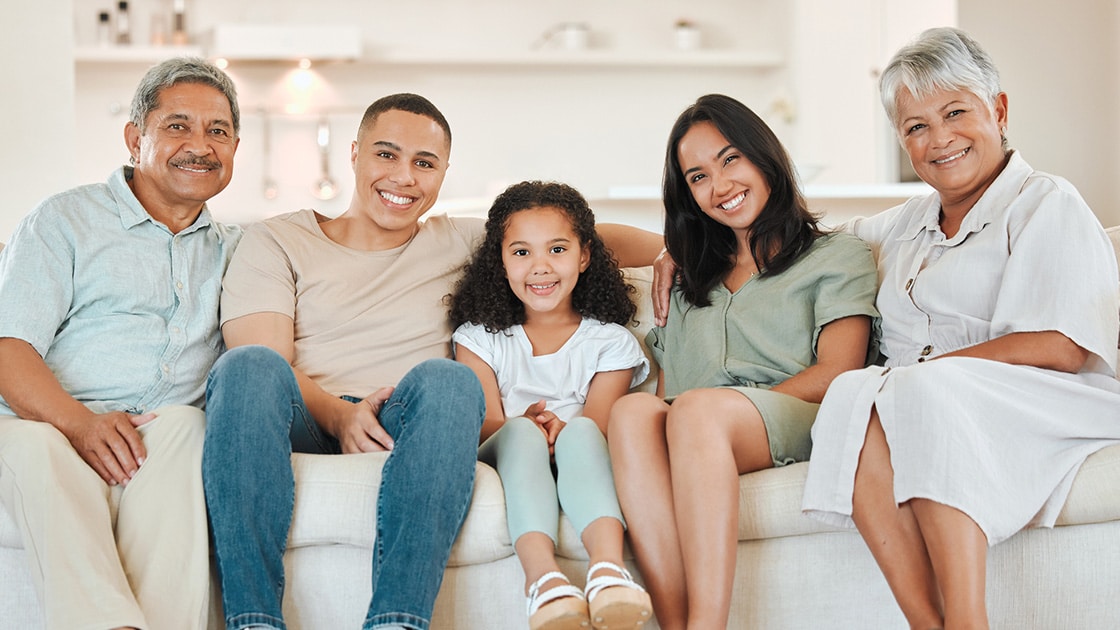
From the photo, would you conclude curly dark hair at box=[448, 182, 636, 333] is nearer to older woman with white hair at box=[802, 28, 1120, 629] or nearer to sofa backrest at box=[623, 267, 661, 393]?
sofa backrest at box=[623, 267, 661, 393]

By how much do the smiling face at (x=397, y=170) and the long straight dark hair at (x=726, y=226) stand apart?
473 mm

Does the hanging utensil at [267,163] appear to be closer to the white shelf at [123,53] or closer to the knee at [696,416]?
the white shelf at [123,53]

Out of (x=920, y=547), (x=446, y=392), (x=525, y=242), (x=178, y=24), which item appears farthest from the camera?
(x=178, y=24)

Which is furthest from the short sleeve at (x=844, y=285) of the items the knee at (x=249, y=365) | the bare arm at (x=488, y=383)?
the knee at (x=249, y=365)

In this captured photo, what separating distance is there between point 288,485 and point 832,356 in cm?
95

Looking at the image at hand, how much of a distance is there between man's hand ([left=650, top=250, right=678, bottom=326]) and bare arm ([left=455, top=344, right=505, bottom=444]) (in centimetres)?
35

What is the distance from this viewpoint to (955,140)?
1.89 m

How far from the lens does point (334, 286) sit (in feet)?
6.84

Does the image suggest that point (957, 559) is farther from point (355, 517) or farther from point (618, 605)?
point (355, 517)

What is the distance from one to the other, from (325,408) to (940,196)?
1.19m

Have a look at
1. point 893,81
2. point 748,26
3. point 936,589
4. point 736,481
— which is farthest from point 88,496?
point 748,26

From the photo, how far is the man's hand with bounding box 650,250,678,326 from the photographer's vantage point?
2.12 meters

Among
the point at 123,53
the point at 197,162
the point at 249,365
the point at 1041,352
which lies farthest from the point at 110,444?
the point at 123,53

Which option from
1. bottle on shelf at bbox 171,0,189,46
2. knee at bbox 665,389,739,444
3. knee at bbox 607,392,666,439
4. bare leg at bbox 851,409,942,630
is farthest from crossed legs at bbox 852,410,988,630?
bottle on shelf at bbox 171,0,189,46
